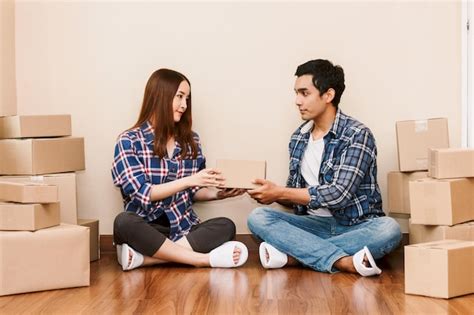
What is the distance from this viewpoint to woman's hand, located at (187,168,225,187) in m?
3.25

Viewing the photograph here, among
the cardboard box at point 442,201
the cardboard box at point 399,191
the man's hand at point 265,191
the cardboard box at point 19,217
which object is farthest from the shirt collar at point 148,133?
the cardboard box at point 442,201

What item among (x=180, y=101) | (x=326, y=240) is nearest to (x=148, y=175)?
(x=180, y=101)

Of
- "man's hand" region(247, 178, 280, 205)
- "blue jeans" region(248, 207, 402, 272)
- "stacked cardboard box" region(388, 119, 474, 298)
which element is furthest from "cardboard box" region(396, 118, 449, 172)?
"man's hand" region(247, 178, 280, 205)

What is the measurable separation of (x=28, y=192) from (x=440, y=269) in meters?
1.44

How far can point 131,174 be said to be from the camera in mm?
3324

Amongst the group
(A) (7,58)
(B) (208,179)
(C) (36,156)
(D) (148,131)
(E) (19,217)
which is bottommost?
(E) (19,217)

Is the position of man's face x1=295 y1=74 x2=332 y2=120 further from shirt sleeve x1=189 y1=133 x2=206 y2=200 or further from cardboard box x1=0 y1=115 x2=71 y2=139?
cardboard box x1=0 y1=115 x2=71 y2=139

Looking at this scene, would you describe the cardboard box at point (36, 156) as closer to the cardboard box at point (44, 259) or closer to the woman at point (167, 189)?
the woman at point (167, 189)

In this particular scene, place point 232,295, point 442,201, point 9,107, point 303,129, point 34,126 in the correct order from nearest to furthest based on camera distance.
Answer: point 232,295 < point 442,201 < point 34,126 < point 303,129 < point 9,107

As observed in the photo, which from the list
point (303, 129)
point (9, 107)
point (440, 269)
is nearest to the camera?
point (440, 269)

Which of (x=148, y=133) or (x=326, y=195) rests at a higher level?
(x=148, y=133)

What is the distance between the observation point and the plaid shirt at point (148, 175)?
333cm

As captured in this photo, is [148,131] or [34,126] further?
[148,131]

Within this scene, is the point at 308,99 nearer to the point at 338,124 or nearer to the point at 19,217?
the point at 338,124
